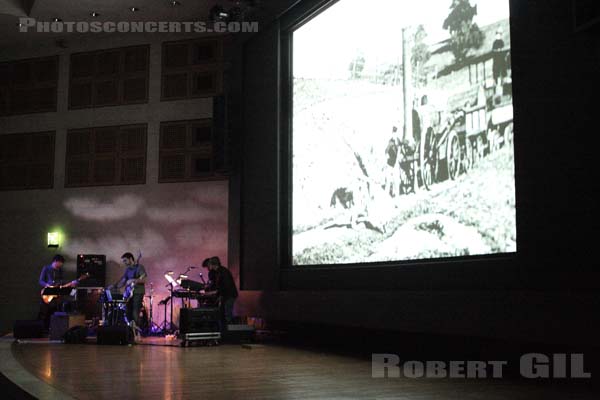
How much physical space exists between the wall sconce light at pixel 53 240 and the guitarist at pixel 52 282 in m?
0.76

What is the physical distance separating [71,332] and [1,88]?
6.41 m

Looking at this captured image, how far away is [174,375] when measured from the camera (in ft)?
15.8

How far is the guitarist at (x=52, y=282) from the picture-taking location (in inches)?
383

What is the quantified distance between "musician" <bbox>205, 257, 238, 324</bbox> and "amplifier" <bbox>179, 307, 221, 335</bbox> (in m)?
0.65

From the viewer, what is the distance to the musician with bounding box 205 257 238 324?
8.45 metres

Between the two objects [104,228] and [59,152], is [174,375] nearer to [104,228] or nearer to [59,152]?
[104,228]

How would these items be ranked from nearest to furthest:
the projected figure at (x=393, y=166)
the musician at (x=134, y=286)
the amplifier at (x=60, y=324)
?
the projected figure at (x=393, y=166) < the amplifier at (x=60, y=324) < the musician at (x=134, y=286)

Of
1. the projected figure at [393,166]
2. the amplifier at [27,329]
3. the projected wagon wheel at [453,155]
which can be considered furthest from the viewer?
the amplifier at [27,329]

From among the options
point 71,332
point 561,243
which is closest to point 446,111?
point 561,243

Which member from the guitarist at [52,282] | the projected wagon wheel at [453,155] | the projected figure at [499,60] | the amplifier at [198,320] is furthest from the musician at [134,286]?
the projected figure at [499,60]

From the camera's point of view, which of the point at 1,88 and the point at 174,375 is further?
the point at 1,88

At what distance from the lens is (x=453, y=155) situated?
17.2 feet

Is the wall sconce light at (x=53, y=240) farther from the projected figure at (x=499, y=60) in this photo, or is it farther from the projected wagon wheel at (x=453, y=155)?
the projected figure at (x=499, y=60)

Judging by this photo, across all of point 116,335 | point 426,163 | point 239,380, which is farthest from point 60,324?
point 426,163
